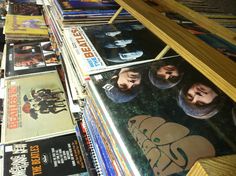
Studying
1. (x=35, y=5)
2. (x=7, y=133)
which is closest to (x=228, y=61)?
(x=7, y=133)

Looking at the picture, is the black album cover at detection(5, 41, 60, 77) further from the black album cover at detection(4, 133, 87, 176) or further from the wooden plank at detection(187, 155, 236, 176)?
Answer: the wooden plank at detection(187, 155, 236, 176)

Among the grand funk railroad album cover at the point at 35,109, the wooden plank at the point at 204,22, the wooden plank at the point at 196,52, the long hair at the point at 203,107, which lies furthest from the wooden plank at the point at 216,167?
the grand funk railroad album cover at the point at 35,109

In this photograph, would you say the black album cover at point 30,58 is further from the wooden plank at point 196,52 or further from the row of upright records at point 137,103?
the wooden plank at point 196,52

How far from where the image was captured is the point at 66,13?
110cm

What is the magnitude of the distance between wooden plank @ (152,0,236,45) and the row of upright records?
0.21 ft

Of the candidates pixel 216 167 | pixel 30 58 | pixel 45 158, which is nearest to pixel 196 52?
pixel 216 167

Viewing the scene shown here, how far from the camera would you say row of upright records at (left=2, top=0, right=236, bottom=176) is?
0.53 m

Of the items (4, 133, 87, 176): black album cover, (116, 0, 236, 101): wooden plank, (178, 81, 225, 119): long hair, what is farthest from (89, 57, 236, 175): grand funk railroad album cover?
(4, 133, 87, 176): black album cover

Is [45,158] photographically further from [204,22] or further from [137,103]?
[204,22]

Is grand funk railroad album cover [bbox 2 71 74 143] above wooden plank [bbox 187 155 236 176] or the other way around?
above

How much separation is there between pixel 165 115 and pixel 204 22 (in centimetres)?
27

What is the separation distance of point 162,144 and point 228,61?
0.20 meters

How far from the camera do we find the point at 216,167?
1.05 feet

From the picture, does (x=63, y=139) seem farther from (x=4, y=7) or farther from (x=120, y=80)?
(x=4, y=7)
